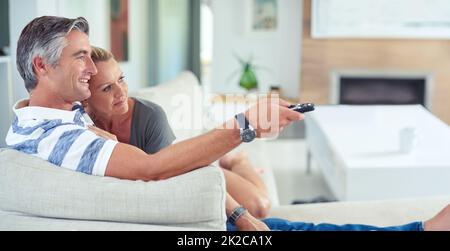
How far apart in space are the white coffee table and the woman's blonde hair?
0.63m

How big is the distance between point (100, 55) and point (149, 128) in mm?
130

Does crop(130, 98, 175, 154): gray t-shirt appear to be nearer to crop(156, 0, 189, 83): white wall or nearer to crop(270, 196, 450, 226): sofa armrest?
crop(156, 0, 189, 83): white wall

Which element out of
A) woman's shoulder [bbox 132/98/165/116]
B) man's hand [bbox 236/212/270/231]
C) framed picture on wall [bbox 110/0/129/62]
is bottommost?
man's hand [bbox 236/212/270/231]

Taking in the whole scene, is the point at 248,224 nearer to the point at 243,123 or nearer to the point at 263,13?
the point at 243,123

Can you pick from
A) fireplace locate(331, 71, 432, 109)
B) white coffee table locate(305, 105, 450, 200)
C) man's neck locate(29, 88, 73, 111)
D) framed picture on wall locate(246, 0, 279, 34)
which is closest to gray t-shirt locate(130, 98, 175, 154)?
man's neck locate(29, 88, 73, 111)

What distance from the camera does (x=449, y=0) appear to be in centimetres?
127

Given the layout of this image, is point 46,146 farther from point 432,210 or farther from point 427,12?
point 427,12

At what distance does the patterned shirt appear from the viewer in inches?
32.1

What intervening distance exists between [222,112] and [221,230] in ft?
0.83

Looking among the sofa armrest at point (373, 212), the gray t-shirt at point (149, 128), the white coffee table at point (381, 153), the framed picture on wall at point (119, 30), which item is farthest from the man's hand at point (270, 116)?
the white coffee table at point (381, 153)

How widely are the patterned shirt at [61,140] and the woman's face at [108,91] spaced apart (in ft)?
0.10

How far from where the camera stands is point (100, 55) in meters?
0.87

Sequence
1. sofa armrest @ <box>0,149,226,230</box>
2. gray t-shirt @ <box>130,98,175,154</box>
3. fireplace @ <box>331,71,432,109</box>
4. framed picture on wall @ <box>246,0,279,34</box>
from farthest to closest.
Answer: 1. fireplace @ <box>331,71,432,109</box>
2. framed picture on wall @ <box>246,0,279,34</box>
3. gray t-shirt @ <box>130,98,175,154</box>
4. sofa armrest @ <box>0,149,226,230</box>

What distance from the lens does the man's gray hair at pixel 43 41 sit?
A: 82 centimetres
